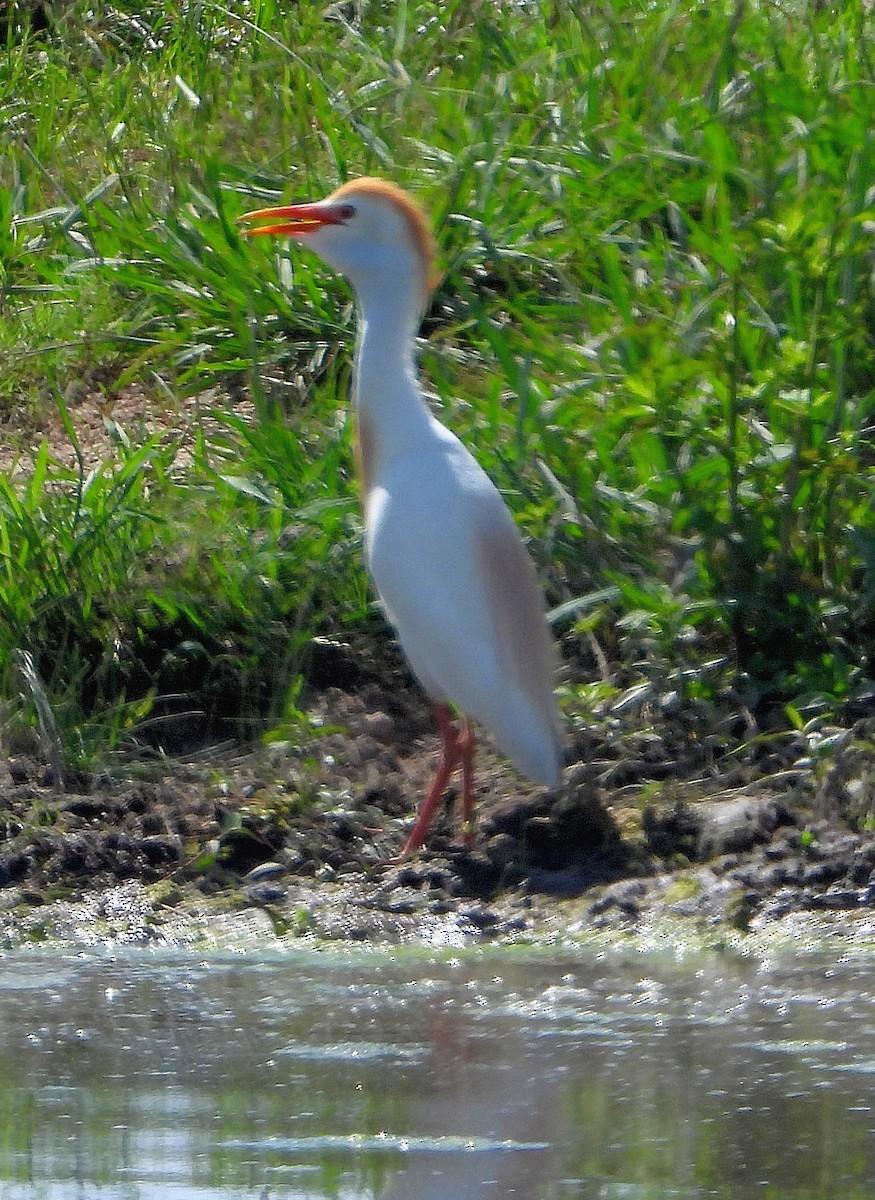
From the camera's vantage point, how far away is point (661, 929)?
315cm

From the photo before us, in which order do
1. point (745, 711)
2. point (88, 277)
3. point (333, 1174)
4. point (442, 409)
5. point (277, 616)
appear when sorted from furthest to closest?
point (88, 277) < point (442, 409) < point (277, 616) < point (745, 711) < point (333, 1174)

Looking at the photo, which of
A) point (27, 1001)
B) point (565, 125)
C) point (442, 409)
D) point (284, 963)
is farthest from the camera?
point (565, 125)

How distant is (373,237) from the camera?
3.89 m

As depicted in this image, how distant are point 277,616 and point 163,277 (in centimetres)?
142

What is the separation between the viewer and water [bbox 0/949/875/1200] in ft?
7.05

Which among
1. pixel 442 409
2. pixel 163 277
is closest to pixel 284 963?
pixel 442 409

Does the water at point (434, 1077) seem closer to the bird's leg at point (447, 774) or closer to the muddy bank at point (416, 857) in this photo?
the muddy bank at point (416, 857)

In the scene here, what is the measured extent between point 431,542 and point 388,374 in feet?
1.42

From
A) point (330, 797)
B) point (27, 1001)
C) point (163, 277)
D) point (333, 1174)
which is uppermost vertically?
point (163, 277)

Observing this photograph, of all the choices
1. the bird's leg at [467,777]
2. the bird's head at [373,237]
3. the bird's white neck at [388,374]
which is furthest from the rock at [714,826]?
the bird's head at [373,237]

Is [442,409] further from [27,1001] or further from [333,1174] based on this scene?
[333,1174]

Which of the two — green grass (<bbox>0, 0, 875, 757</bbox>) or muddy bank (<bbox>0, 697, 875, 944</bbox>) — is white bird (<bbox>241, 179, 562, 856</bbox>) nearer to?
muddy bank (<bbox>0, 697, 875, 944</bbox>)

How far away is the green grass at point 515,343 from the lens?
149 inches

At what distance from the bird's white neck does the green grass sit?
0.79ft
